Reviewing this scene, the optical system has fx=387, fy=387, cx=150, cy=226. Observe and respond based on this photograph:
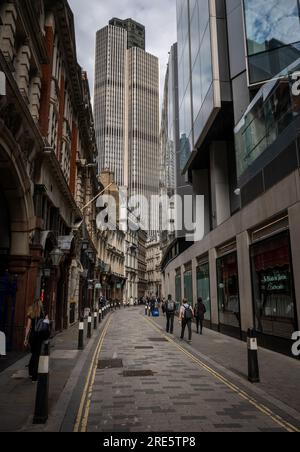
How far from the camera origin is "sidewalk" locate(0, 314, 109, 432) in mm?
6246

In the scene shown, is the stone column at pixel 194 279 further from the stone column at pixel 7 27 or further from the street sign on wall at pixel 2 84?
the street sign on wall at pixel 2 84

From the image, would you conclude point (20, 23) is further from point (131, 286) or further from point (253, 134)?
point (131, 286)

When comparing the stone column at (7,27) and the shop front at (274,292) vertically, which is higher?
the stone column at (7,27)

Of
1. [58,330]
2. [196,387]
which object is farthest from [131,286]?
[196,387]

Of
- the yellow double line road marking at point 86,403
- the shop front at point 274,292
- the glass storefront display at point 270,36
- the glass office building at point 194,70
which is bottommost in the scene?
the yellow double line road marking at point 86,403

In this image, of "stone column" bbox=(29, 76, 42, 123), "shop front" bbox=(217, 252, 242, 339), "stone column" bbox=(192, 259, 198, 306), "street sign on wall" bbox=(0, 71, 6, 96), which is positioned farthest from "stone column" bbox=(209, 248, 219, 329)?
"street sign on wall" bbox=(0, 71, 6, 96)

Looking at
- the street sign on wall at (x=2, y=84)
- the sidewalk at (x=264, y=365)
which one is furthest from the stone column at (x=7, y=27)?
the sidewalk at (x=264, y=365)

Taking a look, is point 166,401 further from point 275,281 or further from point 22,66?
point 22,66

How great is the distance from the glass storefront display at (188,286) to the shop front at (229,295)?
30.5 ft

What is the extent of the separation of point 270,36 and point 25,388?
17720 millimetres

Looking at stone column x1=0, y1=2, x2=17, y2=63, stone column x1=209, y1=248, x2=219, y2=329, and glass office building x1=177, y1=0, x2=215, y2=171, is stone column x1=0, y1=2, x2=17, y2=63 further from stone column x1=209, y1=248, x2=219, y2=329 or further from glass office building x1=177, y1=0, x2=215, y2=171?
stone column x1=209, y1=248, x2=219, y2=329

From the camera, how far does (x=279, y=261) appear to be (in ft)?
45.4

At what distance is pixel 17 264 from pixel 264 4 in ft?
54.1

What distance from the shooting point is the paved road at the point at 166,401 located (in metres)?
6.05
